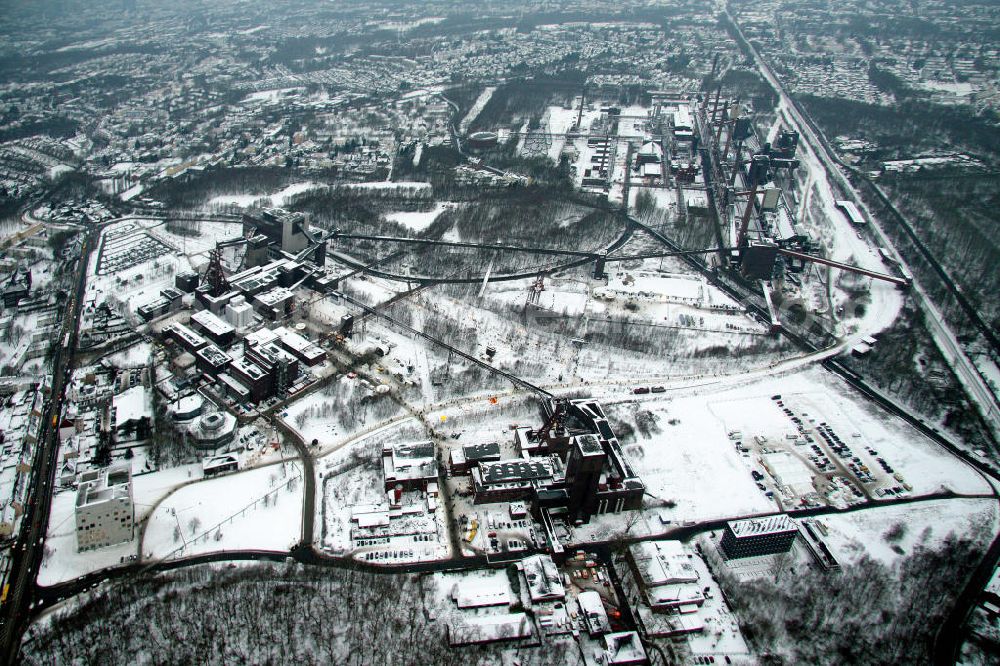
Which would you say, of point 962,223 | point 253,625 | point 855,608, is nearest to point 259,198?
point 253,625

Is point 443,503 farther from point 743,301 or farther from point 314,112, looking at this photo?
point 314,112

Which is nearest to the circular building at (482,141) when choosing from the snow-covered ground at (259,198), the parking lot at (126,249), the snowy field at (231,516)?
the snow-covered ground at (259,198)

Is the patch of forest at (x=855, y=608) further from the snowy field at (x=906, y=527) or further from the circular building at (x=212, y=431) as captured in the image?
the circular building at (x=212, y=431)

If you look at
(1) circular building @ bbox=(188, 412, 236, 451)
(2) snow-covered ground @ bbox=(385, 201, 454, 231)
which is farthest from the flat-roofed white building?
(2) snow-covered ground @ bbox=(385, 201, 454, 231)

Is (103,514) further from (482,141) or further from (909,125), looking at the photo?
(909,125)

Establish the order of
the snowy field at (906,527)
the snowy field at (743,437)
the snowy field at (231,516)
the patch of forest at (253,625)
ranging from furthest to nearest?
the snowy field at (743,437) < the snowy field at (906,527) < the snowy field at (231,516) < the patch of forest at (253,625)

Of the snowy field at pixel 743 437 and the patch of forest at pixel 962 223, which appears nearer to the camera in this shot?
the snowy field at pixel 743 437

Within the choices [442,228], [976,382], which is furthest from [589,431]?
[442,228]
